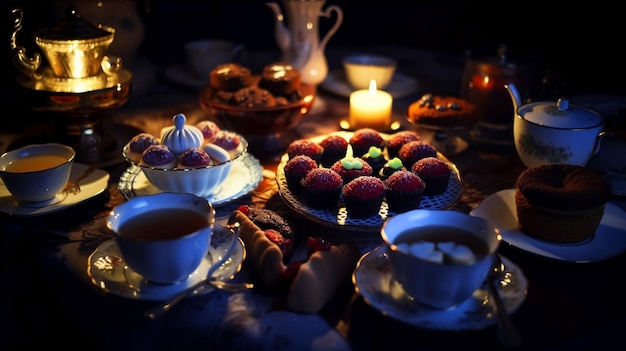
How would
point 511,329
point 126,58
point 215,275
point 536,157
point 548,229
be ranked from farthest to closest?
1. point 126,58
2. point 536,157
3. point 548,229
4. point 215,275
5. point 511,329

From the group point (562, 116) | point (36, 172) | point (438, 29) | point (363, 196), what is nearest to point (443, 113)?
point (562, 116)

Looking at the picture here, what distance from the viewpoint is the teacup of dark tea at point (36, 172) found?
1.20 metres

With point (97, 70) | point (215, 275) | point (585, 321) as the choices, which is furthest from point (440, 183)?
point (97, 70)

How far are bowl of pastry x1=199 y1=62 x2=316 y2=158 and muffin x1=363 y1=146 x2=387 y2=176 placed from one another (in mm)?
303

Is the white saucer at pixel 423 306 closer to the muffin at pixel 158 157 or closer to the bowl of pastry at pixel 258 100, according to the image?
the muffin at pixel 158 157

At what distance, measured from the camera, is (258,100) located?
156 cm

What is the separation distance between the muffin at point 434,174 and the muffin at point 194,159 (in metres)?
0.44

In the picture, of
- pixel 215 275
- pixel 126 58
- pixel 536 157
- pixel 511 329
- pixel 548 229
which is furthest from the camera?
pixel 126 58

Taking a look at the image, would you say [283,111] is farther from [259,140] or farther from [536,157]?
[536,157]

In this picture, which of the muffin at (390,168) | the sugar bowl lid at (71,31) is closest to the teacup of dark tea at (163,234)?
the muffin at (390,168)

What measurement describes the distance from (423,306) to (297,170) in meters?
0.46

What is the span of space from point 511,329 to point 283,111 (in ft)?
2.88

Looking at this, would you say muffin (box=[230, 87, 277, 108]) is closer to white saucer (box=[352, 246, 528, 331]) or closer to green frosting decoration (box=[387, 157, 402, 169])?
green frosting decoration (box=[387, 157, 402, 169])

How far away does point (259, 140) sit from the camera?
1619 mm
